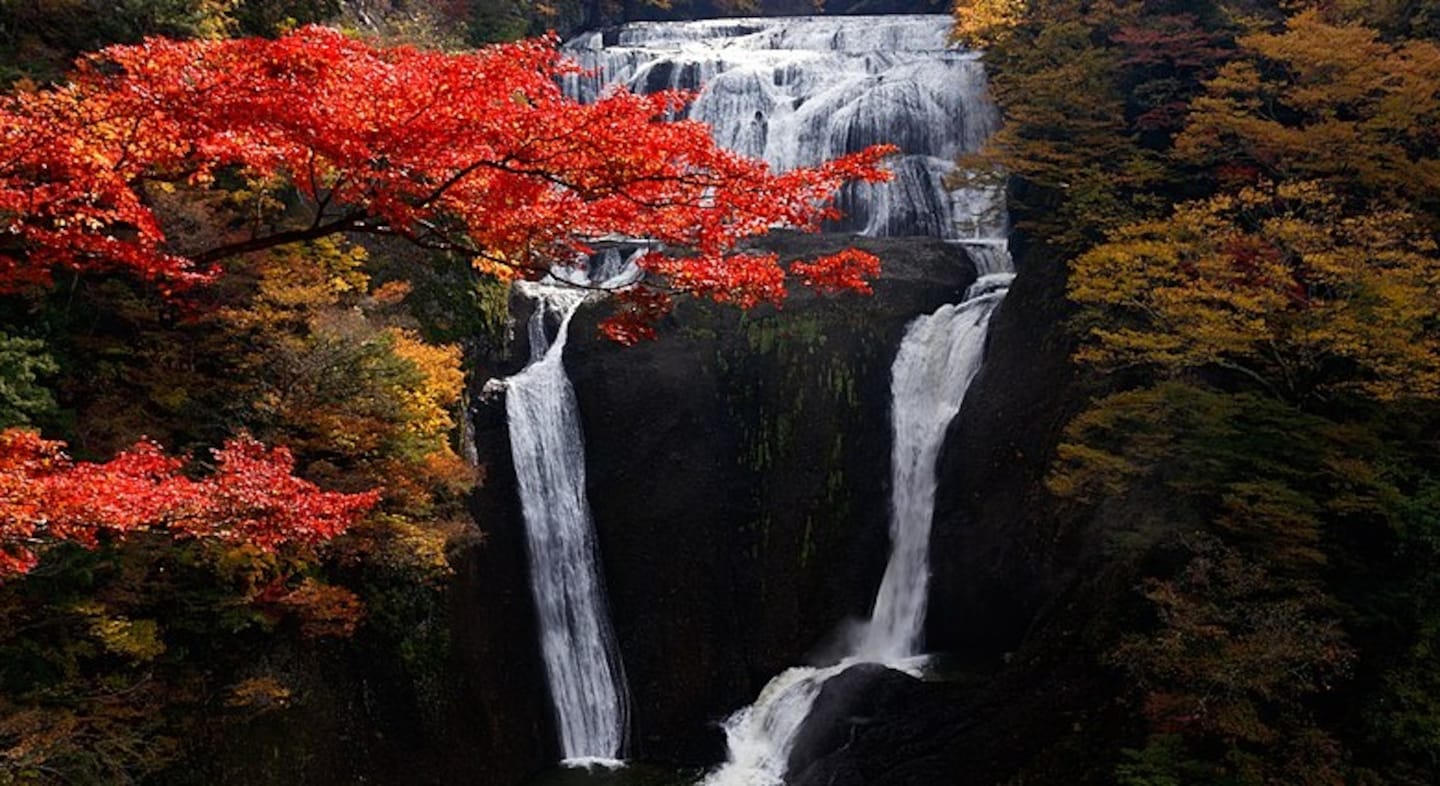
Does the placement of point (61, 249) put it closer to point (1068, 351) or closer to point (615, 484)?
point (615, 484)

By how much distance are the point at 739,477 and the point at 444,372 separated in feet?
26.2

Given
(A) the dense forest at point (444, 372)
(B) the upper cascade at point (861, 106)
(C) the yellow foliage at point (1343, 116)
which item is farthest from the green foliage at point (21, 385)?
(C) the yellow foliage at point (1343, 116)

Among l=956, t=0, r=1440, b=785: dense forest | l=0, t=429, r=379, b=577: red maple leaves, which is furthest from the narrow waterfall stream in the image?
l=0, t=429, r=379, b=577: red maple leaves

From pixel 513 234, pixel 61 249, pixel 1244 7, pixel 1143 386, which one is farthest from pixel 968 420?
pixel 61 249

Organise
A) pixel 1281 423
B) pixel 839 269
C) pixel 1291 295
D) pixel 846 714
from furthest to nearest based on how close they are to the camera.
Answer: pixel 846 714
pixel 1291 295
pixel 1281 423
pixel 839 269

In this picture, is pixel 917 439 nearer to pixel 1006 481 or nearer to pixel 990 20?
pixel 1006 481

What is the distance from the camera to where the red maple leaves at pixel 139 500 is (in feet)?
19.1

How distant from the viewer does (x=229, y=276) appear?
10.6m

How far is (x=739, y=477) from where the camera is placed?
745 inches

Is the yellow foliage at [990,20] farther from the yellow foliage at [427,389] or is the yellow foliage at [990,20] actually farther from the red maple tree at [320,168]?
the red maple tree at [320,168]

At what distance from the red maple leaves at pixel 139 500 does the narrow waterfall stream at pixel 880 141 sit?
9409 mm

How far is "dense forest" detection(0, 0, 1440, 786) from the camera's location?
6.59 meters

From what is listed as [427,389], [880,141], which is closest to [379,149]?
[427,389]

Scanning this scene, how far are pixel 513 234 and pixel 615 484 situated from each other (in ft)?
37.0
